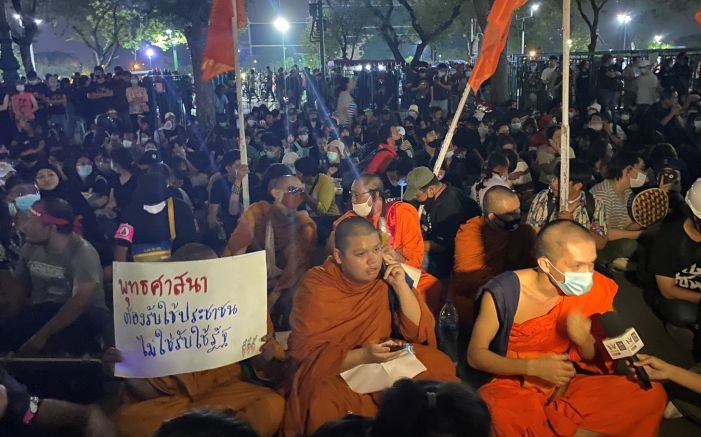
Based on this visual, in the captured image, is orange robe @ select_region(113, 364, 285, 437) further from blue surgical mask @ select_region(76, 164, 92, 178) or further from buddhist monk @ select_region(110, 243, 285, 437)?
blue surgical mask @ select_region(76, 164, 92, 178)

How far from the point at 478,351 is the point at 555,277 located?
57cm

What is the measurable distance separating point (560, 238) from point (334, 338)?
1.44 meters

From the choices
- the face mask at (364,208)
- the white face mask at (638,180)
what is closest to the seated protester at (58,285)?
the face mask at (364,208)

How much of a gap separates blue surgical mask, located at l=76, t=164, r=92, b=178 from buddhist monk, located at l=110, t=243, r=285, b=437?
583cm

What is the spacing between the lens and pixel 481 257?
17.7ft

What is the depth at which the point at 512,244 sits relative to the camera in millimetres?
5297

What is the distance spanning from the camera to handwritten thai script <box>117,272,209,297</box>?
11.4 ft

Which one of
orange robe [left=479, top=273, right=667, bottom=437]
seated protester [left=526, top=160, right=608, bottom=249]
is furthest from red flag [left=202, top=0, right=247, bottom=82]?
orange robe [left=479, top=273, right=667, bottom=437]

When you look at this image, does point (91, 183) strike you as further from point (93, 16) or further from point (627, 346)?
point (93, 16)

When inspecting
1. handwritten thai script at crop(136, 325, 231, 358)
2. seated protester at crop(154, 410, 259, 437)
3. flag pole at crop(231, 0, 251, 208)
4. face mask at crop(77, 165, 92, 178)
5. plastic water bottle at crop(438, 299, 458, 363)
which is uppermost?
flag pole at crop(231, 0, 251, 208)

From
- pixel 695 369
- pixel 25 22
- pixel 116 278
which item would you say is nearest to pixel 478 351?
pixel 695 369

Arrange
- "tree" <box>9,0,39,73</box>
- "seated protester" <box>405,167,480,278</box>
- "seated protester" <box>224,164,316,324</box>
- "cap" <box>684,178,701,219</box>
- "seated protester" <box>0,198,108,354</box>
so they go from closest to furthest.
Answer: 1. "seated protester" <box>0,198,108,354</box>
2. "cap" <box>684,178,701,219</box>
3. "seated protester" <box>224,164,316,324</box>
4. "seated protester" <box>405,167,480,278</box>
5. "tree" <box>9,0,39,73</box>

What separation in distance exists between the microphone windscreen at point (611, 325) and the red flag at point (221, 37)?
4.06 metres

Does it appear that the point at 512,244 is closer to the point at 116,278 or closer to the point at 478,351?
the point at 478,351
